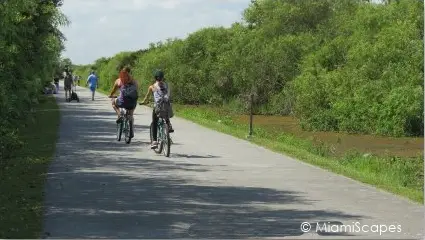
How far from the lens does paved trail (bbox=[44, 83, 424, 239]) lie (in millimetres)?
9016

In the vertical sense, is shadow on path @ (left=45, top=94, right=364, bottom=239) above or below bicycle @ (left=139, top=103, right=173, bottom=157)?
below

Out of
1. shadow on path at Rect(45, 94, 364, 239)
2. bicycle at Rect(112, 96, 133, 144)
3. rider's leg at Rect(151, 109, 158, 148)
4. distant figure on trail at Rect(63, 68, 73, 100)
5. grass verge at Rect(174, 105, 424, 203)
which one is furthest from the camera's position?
distant figure on trail at Rect(63, 68, 73, 100)

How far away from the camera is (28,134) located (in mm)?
21812

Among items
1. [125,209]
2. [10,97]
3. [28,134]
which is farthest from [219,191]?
[28,134]

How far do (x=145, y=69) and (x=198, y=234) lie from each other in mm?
46094

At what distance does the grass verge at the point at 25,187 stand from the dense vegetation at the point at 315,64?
12671mm

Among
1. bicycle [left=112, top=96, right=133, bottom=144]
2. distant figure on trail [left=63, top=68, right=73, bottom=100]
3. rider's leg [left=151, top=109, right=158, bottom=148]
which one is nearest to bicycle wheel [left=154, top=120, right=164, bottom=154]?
rider's leg [left=151, top=109, right=158, bottom=148]

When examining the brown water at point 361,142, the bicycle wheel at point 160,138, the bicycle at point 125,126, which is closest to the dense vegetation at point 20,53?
the bicycle at point 125,126

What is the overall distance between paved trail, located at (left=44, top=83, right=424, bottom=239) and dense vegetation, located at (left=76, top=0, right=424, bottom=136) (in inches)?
485

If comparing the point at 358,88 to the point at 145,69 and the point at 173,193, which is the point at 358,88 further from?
the point at 145,69

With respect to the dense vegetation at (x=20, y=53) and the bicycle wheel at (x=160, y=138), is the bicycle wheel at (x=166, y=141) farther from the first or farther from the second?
the dense vegetation at (x=20, y=53)

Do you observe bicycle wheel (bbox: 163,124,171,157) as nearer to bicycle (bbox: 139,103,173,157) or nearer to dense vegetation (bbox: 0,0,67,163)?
bicycle (bbox: 139,103,173,157)

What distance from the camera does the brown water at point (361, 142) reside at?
22.9m

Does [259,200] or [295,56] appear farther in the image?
[295,56]
